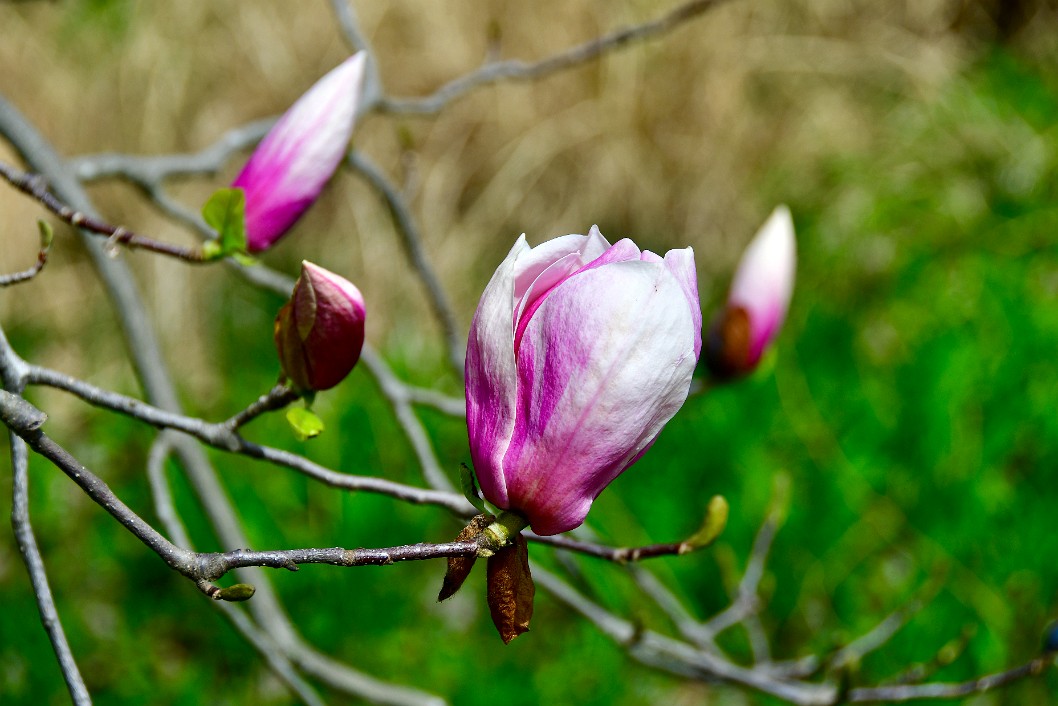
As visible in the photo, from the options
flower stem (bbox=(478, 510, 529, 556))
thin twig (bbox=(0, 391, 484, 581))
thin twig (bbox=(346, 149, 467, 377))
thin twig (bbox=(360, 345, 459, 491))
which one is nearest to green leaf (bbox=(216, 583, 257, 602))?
thin twig (bbox=(0, 391, 484, 581))

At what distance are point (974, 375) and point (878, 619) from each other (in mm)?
771

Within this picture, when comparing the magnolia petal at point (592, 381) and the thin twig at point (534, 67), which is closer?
the magnolia petal at point (592, 381)

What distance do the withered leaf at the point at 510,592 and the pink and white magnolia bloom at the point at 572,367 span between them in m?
0.02

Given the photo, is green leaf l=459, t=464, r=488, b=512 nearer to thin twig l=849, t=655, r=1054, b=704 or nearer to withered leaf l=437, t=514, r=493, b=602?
withered leaf l=437, t=514, r=493, b=602

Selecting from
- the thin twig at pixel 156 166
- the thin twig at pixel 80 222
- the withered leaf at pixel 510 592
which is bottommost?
the withered leaf at pixel 510 592

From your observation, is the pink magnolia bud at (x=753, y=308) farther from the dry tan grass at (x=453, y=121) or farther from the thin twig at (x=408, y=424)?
the dry tan grass at (x=453, y=121)

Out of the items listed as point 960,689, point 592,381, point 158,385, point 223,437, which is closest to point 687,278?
point 592,381

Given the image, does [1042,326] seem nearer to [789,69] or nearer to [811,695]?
[789,69]

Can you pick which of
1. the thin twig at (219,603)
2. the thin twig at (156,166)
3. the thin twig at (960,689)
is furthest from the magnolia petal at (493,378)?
the thin twig at (156,166)

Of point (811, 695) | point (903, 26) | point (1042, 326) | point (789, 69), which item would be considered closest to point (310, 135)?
point (811, 695)

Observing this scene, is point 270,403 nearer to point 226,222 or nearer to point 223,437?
point 223,437

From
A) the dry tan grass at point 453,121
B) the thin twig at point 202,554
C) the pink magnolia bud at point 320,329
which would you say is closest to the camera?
the thin twig at point 202,554

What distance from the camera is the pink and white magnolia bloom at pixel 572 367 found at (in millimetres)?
450

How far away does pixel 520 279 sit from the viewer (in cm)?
49
